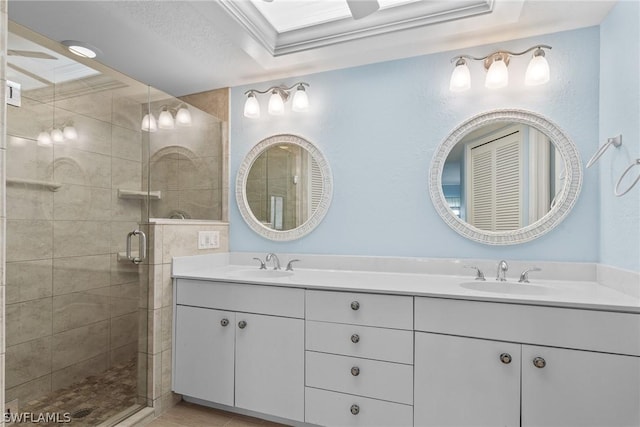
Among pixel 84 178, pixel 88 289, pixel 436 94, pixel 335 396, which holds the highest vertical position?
pixel 436 94

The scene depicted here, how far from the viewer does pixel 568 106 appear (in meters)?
1.95

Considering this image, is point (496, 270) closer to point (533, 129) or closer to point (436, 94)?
point (533, 129)

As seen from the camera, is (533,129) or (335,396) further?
(533,129)

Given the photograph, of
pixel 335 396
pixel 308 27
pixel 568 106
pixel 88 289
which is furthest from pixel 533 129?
pixel 88 289

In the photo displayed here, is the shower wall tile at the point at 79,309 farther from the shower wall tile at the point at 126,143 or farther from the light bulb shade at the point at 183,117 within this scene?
the light bulb shade at the point at 183,117

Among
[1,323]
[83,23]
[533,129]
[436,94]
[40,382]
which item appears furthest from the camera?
[436,94]

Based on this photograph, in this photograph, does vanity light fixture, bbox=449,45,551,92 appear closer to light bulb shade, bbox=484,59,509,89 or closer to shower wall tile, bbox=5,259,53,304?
light bulb shade, bbox=484,59,509,89

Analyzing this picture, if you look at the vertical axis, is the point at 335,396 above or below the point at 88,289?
below

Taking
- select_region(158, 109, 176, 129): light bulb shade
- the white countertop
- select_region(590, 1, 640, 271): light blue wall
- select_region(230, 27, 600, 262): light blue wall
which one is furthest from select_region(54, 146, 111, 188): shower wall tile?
select_region(590, 1, 640, 271): light blue wall

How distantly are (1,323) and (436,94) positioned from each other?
2292 millimetres

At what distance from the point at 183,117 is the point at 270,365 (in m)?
1.66

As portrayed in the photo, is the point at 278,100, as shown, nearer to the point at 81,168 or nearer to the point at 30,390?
the point at 81,168

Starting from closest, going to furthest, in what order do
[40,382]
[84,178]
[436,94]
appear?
[40,382] < [84,178] < [436,94]

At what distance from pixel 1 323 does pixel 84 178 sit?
875 millimetres
